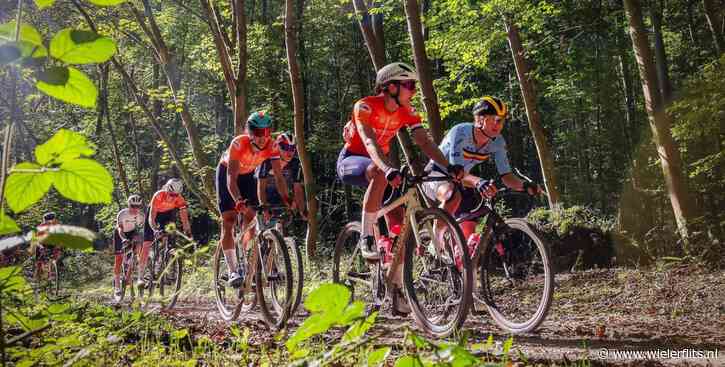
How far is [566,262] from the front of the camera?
36.5ft

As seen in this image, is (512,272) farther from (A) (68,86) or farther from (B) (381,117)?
(A) (68,86)

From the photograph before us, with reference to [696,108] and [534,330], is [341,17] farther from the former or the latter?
[534,330]

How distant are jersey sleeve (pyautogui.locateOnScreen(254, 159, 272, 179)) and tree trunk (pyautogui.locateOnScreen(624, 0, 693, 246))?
266 inches

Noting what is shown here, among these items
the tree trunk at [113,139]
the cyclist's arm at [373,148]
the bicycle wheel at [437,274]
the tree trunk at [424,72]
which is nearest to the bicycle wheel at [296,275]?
the bicycle wheel at [437,274]

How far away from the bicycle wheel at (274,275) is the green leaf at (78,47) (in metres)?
5.40

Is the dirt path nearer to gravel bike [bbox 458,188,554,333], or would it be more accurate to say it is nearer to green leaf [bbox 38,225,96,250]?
gravel bike [bbox 458,188,554,333]

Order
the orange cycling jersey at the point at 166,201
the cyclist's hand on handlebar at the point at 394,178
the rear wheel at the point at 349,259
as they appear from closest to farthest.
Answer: the cyclist's hand on handlebar at the point at 394,178, the rear wheel at the point at 349,259, the orange cycling jersey at the point at 166,201

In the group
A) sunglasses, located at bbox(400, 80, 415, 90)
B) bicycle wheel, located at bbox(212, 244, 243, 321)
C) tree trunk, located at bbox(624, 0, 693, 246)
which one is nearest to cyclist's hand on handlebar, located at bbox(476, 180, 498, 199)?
sunglasses, located at bbox(400, 80, 415, 90)

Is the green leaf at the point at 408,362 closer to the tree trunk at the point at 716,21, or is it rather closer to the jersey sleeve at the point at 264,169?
the jersey sleeve at the point at 264,169

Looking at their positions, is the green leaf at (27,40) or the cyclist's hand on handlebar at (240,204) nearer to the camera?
the green leaf at (27,40)

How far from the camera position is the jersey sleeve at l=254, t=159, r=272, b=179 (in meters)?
7.34

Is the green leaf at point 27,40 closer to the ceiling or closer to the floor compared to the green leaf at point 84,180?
closer to the ceiling

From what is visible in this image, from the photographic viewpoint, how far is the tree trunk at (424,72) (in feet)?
31.7

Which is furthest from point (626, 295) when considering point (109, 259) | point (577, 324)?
point (109, 259)
